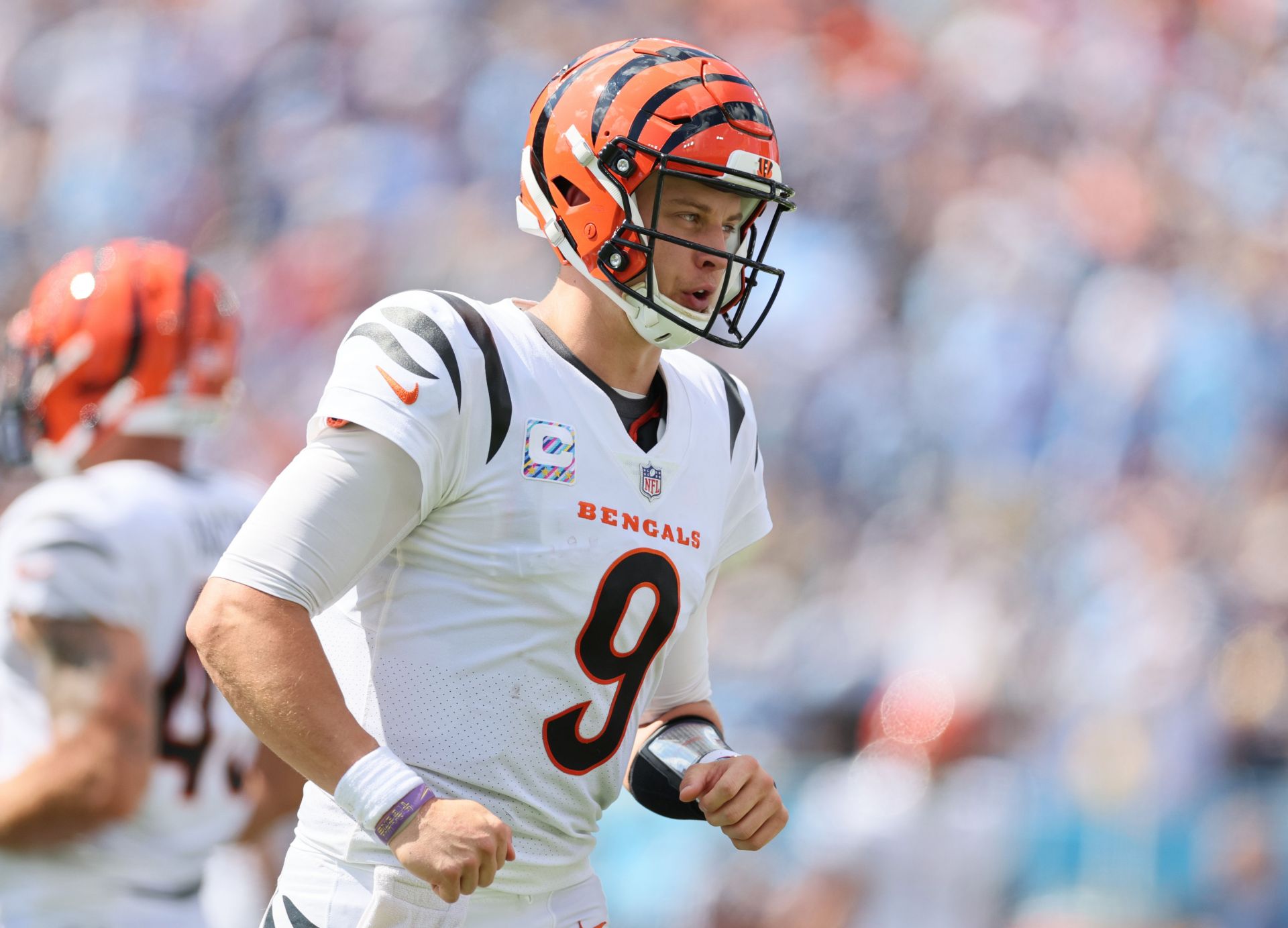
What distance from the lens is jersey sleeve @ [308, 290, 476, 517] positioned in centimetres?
212

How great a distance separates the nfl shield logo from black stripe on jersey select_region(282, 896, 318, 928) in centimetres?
87

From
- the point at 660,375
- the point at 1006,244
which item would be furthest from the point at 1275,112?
the point at 660,375

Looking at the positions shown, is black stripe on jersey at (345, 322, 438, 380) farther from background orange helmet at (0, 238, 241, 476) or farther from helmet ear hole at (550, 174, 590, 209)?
background orange helmet at (0, 238, 241, 476)

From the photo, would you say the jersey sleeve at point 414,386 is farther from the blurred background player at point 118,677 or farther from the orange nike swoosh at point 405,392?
the blurred background player at point 118,677

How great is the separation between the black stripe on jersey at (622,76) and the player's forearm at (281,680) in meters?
1.01

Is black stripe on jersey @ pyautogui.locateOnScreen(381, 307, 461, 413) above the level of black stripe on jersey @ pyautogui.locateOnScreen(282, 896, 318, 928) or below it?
above

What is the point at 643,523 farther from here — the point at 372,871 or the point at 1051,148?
the point at 1051,148

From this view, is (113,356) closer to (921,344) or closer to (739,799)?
(739,799)

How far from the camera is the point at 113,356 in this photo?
13.4 ft

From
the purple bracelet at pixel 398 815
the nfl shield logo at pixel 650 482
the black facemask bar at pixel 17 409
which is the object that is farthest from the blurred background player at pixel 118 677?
the purple bracelet at pixel 398 815

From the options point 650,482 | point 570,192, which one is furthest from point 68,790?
point 570,192

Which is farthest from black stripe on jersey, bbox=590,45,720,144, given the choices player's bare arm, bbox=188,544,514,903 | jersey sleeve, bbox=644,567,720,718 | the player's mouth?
player's bare arm, bbox=188,544,514,903

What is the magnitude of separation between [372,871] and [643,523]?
2.30ft

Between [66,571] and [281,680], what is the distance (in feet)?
5.37
